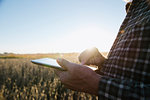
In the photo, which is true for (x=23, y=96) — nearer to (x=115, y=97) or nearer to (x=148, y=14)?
(x=115, y=97)

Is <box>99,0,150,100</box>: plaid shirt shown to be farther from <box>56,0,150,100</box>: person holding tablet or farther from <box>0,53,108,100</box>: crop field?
<box>0,53,108,100</box>: crop field

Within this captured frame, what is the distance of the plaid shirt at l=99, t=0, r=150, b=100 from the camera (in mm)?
475

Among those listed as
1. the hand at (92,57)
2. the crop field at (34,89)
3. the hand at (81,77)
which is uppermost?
the hand at (92,57)

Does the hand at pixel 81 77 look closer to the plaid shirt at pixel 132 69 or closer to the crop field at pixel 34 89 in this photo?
the plaid shirt at pixel 132 69

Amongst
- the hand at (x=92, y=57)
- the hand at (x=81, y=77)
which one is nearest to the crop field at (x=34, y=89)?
the hand at (x=92, y=57)

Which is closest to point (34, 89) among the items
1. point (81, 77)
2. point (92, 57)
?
point (92, 57)

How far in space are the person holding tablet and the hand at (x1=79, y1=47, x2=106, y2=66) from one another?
1.08 ft

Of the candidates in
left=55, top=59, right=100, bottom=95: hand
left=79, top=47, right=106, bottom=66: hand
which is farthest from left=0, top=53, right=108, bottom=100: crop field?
left=55, top=59, right=100, bottom=95: hand

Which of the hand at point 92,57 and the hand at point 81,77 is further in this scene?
the hand at point 92,57

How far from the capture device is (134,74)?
535 mm

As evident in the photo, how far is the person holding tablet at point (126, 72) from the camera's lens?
0.48m

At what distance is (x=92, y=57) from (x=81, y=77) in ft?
1.52

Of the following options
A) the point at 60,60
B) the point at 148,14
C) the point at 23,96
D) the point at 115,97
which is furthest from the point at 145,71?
the point at 23,96

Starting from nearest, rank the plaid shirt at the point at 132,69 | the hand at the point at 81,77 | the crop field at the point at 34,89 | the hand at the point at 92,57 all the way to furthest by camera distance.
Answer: the plaid shirt at the point at 132,69
the hand at the point at 81,77
the hand at the point at 92,57
the crop field at the point at 34,89
